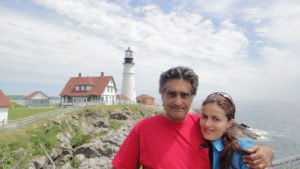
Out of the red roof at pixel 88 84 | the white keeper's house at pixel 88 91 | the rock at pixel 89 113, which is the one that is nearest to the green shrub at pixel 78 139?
the rock at pixel 89 113

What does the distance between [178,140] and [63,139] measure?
16.6 m

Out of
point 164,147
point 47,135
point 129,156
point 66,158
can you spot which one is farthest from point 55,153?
point 164,147

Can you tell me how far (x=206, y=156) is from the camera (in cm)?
227

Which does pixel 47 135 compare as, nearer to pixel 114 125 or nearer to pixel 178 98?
pixel 114 125

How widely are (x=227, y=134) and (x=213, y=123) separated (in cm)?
22

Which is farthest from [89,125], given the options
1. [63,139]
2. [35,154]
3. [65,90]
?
[65,90]

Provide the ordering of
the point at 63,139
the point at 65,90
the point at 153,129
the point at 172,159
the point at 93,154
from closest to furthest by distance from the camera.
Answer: the point at 172,159 < the point at 153,129 < the point at 93,154 < the point at 63,139 < the point at 65,90

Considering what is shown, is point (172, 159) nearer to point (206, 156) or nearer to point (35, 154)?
point (206, 156)

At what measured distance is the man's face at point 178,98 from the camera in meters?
2.42

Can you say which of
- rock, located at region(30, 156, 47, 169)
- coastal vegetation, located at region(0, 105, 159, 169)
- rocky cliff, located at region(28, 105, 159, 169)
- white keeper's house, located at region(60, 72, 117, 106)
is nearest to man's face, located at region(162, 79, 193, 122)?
rocky cliff, located at region(28, 105, 159, 169)

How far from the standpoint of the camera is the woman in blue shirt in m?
2.19

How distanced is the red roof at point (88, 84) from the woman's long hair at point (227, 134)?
30.6 metres

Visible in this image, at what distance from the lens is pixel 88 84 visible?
33344 millimetres

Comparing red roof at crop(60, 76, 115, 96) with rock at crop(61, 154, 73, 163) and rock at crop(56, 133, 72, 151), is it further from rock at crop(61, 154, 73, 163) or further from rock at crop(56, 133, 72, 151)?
rock at crop(61, 154, 73, 163)
